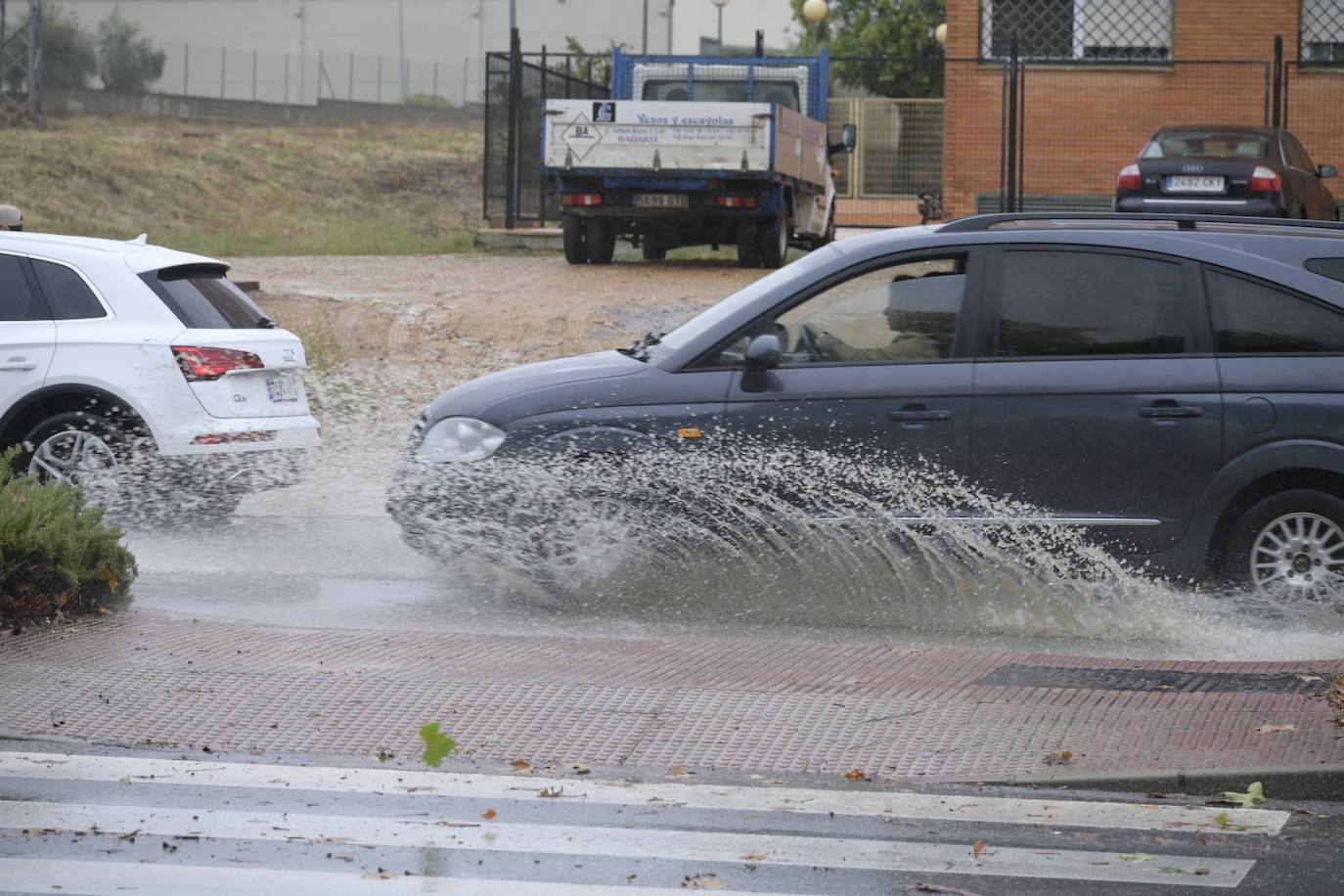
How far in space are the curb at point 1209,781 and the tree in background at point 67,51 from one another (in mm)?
66531

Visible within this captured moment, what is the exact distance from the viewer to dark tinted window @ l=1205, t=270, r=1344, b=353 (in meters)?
7.45

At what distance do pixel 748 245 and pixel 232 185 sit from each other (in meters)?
27.5

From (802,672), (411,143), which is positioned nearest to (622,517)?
(802,672)

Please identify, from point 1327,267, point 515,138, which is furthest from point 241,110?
point 1327,267

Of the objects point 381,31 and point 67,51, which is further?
point 381,31

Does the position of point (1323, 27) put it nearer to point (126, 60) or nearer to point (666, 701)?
point (666, 701)

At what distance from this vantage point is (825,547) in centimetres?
755

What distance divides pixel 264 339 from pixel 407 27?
2667 inches

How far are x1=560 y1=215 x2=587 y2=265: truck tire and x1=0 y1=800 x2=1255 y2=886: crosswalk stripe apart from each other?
1723 cm

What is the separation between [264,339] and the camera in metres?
9.88

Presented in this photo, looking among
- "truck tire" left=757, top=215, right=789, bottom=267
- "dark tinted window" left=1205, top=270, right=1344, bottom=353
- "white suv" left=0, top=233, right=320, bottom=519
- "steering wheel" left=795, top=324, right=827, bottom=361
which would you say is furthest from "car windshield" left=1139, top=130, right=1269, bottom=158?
"steering wheel" left=795, top=324, right=827, bottom=361

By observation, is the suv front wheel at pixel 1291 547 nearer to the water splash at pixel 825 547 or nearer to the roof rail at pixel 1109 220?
the water splash at pixel 825 547

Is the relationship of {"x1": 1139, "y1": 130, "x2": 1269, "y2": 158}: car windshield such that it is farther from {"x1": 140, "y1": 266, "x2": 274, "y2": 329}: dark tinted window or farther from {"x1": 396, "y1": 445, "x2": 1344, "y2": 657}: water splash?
{"x1": 396, "y1": 445, "x2": 1344, "y2": 657}: water splash

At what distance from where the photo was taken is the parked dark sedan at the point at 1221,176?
18844 millimetres
